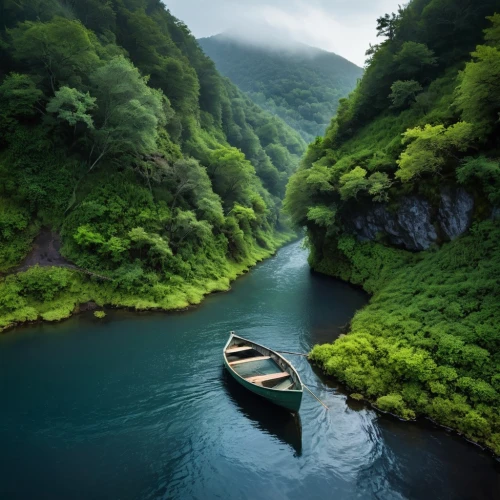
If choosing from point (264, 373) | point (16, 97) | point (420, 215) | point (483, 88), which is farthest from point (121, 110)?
point (420, 215)

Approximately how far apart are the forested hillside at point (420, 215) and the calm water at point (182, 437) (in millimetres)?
1930

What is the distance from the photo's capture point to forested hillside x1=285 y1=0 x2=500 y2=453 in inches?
567

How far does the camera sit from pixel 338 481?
1117 cm

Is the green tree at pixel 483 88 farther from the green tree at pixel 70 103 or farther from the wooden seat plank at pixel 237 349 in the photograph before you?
the green tree at pixel 70 103

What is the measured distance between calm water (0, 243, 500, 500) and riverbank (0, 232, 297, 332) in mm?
2080

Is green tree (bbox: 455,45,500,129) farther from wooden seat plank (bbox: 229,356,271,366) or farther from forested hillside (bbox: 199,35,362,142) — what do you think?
forested hillside (bbox: 199,35,362,142)

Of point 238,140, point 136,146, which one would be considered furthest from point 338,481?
point 238,140

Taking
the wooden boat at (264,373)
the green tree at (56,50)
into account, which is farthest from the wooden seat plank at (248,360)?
the green tree at (56,50)

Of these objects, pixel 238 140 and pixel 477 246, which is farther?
pixel 238 140

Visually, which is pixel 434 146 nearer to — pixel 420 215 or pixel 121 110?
pixel 420 215

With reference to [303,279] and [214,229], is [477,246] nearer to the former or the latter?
[303,279]

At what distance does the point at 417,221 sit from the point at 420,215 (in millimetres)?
569

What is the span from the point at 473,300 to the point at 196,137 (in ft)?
137

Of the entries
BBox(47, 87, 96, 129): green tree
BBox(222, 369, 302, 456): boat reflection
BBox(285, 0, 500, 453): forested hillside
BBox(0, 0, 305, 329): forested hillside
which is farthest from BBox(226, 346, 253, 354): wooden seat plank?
BBox(47, 87, 96, 129): green tree
